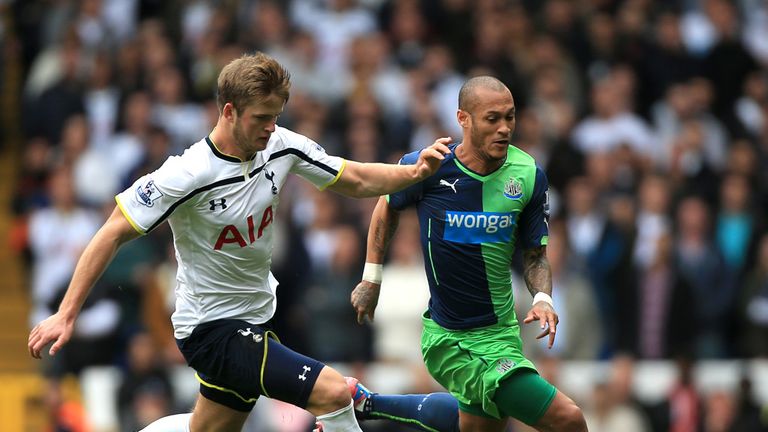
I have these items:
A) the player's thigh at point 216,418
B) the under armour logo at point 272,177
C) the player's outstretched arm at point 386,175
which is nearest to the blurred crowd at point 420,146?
the player's thigh at point 216,418

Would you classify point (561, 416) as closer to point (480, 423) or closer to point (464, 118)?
point (480, 423)

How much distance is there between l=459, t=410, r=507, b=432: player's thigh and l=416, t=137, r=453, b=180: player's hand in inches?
62.1

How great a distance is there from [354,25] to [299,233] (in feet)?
11.8

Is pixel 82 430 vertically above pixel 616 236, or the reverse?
pixel 616 236

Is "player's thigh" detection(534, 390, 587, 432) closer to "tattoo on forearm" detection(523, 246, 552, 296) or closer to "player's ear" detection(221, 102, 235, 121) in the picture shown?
"tattoo on forearm" detection(523, 246, 552, 296)

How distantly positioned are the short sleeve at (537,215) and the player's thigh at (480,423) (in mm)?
1076

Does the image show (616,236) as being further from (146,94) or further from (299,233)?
(146,94)

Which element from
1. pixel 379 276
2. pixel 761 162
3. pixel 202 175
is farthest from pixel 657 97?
pixel 202 175

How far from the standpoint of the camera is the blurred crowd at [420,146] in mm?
14039

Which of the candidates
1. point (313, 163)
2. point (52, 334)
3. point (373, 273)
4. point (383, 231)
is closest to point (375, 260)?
point (373, 273)

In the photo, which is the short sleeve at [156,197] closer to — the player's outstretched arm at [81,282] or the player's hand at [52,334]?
the player's outstretched arm at [81,282]

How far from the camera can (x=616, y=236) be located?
14.6 meters

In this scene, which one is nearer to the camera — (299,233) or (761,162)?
(299,233)

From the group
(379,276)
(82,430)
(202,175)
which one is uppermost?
(202,175)
